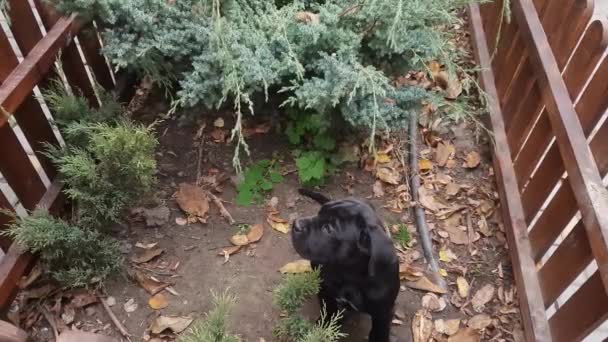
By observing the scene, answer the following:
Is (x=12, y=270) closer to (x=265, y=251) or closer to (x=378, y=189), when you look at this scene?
(x=265, y=251)

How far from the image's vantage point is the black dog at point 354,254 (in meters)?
1.96

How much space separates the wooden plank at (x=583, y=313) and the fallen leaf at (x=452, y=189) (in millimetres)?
971

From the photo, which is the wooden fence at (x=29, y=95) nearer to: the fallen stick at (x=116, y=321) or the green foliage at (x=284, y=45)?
the green foliage at (x=284, y=45)

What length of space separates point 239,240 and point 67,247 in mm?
848

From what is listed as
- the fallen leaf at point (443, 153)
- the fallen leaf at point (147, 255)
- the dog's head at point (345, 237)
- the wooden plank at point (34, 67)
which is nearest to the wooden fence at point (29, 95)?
the wooden plank at point (34, 67)

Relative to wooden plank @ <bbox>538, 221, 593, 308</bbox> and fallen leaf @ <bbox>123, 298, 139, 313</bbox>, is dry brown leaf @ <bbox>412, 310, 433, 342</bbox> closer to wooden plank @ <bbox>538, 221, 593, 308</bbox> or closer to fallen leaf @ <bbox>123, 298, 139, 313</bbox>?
wooden plank @ <bbox>538, 221, 593, 308</bbox>

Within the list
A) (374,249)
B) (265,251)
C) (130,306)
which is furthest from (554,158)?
(130,306)

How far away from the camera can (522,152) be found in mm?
2852

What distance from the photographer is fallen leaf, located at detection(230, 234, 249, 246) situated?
8.97 ft

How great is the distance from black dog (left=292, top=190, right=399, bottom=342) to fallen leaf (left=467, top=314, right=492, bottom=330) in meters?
0.58

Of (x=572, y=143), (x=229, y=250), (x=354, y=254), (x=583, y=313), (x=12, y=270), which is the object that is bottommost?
(x=229, y=250)

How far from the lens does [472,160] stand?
3.25 meters

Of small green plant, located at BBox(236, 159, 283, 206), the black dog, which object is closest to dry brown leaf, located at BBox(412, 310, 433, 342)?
the black dog

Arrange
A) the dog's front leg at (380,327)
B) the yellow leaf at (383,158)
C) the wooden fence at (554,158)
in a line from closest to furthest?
the wooden fence at (554,158)
the dog's front leg at (380,327)
the yellow leaf at (383,158)
